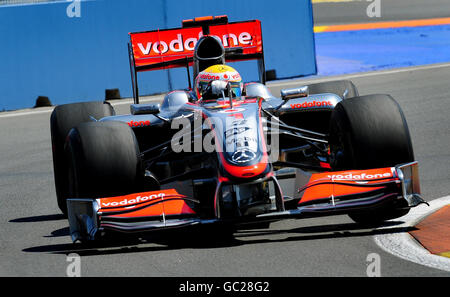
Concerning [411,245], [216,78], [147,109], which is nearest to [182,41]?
[216,78]

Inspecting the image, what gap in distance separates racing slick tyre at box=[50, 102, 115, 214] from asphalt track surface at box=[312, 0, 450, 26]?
19.3 meters

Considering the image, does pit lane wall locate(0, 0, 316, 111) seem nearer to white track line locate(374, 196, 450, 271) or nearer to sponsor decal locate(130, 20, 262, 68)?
sponsor decal locate(130, 20, 262, 68)

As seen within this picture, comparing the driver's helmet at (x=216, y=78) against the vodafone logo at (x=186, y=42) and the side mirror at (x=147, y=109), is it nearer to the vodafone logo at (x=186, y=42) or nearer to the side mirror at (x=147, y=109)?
the side mirror at (x=147, y=109)

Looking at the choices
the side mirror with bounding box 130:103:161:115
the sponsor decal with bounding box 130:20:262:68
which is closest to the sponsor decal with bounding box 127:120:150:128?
the side mirror with bounding box 130:103:161:115

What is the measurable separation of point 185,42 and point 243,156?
11.9 feet

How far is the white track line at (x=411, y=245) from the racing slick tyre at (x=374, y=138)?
20 centimetres

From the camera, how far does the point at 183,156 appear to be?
761 cm

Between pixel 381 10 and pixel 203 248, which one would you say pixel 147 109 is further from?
pixel 381 10

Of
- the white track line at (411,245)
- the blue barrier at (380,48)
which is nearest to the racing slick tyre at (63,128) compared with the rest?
the white track line at (411,245)

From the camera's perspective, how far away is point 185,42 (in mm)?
9477

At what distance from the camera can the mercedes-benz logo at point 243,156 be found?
6.12 m
